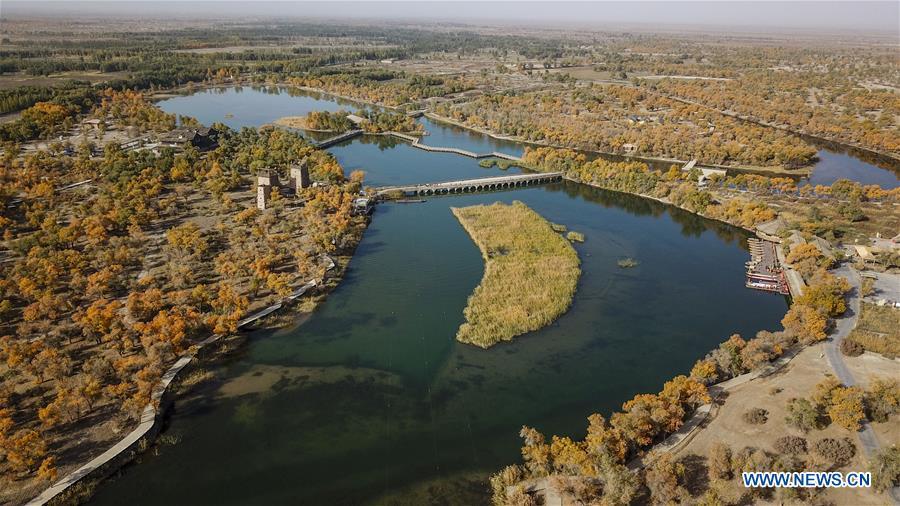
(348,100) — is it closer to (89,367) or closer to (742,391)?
(89,367)

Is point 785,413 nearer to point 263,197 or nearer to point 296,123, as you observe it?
point 263,197

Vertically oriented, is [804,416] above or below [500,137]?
below

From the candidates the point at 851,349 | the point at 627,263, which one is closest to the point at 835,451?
the point at 851,349

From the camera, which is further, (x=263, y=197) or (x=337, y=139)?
(x=337, y=139)

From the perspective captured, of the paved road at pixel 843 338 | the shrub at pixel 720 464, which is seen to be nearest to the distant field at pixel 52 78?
the shrub at pixel 720 464

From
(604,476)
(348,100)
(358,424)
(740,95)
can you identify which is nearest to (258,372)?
(358,424)
